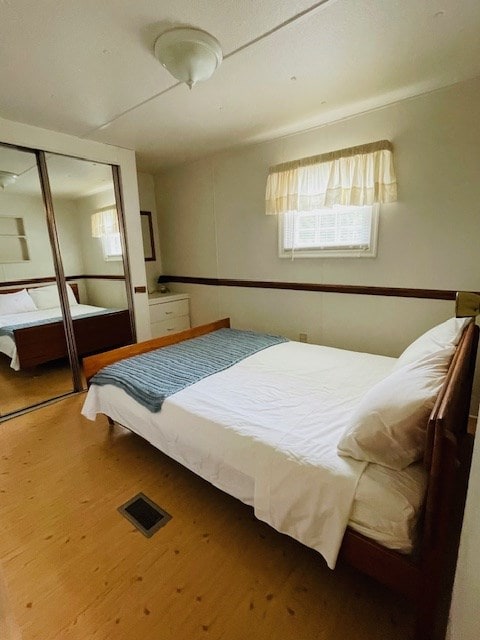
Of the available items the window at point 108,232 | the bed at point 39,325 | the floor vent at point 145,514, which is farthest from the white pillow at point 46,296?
the floor vent at point 145,514

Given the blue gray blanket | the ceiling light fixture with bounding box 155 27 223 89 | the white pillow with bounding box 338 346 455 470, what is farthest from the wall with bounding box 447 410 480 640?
the ceiling light fixture with bounding box 155 27 223 89

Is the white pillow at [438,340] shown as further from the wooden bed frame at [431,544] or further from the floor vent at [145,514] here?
the floor vent at [145,514]

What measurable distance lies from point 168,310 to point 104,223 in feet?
4.15

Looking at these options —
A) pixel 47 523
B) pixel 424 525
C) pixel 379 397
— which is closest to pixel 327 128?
pixel 379 397

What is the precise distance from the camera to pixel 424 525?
96 centimetres

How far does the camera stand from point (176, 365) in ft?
7.02

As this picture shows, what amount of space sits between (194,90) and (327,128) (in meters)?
1.23

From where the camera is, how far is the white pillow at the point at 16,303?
258 cm

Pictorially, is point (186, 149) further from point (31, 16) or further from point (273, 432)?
point (273, 432)

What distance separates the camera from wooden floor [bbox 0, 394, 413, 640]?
110cm

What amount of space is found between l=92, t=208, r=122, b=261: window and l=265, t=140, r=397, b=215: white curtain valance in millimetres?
1588

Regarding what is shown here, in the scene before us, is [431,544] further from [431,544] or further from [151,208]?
[151,208]

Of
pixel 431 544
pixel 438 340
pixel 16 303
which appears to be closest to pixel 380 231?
pixel 438 340

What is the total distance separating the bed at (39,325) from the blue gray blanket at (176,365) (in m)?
1.10
